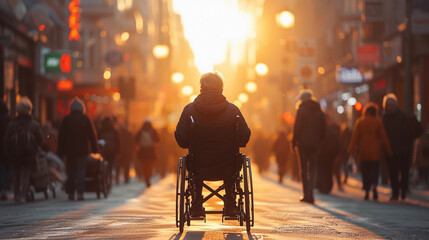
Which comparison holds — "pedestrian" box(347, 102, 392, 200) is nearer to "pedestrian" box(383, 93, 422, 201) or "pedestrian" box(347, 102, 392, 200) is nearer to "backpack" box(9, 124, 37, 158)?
"pedestrian" box(383, 93, 422, 201)

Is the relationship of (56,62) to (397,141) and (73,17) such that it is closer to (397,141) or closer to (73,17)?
(73,17)

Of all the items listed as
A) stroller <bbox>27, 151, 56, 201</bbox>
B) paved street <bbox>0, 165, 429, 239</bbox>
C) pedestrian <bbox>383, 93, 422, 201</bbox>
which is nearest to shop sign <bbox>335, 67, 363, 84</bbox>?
pedestrian <bbox>383, 93, 422, 201</bbox>

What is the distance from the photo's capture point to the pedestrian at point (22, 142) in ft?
55.8

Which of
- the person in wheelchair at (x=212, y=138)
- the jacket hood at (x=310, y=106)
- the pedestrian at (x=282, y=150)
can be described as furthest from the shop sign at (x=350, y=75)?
the person in wheelchair at (x=212, y=138)

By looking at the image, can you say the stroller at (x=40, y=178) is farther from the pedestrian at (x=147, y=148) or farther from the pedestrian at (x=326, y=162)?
the pedestrian at (x=147, y=148)

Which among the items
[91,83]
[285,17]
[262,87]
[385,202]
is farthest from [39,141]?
[262,87]

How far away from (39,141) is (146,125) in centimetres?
861

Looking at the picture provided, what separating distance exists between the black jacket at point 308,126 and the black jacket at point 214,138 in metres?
6.64

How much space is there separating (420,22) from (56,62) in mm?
15282

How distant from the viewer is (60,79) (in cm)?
4184

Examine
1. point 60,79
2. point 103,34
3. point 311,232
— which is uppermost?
point 103,34

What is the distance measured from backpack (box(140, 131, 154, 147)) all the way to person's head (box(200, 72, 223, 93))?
48.7 ft

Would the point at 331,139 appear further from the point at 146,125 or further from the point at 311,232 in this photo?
the point at 311,232

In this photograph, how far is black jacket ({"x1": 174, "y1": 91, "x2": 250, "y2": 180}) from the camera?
34.2 feet
